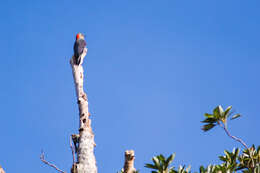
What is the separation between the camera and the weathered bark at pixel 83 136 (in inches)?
403

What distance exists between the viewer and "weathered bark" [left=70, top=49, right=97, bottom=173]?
10227mm

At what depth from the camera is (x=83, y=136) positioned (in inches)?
431

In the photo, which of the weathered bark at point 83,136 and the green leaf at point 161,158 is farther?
the weathered bark at point 83,136

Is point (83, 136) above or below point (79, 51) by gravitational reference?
below

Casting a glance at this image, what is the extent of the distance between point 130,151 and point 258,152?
2.82 metres

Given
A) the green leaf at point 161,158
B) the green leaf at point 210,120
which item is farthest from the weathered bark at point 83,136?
the green leaf at point 210,120

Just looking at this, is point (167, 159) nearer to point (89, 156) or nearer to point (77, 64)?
point (89, 156)

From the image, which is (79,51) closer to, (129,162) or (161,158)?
(129,162)

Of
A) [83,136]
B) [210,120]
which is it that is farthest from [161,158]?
[83,136]

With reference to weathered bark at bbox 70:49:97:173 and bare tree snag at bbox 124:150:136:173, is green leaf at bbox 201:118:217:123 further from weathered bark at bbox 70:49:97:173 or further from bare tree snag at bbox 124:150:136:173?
weathered bark at bbox 70:49:97:173

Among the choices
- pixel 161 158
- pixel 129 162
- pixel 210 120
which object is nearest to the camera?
pixel 161 158

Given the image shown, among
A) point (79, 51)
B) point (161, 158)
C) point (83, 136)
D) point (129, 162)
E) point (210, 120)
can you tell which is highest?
point (79, 51)

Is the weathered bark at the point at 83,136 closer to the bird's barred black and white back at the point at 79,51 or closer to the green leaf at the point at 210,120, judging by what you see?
the bird's barred black and white back at the point at 79,51

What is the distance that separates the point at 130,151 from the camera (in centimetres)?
986
